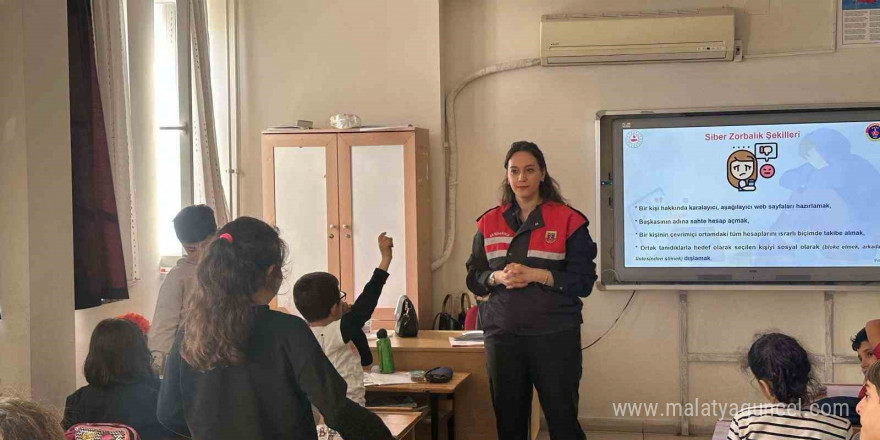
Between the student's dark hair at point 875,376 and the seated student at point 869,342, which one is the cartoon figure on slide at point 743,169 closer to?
the seated student at point 869,342

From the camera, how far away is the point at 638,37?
5.35 m

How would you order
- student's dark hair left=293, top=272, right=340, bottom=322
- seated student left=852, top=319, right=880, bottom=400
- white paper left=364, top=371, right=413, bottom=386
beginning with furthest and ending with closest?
white paper left=364, top=371, right=413, bottom=386
seated student left=852, top=319, right=880, bottom=400
student's dark hair left=293, top=272, right=340, bottom=322

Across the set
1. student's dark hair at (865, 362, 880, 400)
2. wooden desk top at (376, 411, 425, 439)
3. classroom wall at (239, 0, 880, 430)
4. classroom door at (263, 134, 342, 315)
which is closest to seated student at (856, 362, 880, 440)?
student's dark hair at (865, 362, 880, 400)

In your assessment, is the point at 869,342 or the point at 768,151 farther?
the point at 768,151

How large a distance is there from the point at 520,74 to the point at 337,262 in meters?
1.67

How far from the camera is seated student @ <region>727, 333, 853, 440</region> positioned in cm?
235

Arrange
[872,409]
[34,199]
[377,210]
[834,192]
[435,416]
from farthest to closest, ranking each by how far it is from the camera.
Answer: [377,210]
[834,192]
[435,416]
[34,199]
[872,409]

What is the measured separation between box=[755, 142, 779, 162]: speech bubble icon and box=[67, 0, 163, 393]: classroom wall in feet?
11.5

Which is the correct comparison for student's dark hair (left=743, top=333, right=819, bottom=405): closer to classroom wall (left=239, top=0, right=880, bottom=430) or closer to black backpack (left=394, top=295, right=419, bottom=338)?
black backpack (left=394, top=295, right=419, bottom=338)

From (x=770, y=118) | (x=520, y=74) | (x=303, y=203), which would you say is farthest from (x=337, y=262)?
(x=770, y=118)

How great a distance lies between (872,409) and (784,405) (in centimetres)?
50

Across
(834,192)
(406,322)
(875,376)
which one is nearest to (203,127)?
(406,322)

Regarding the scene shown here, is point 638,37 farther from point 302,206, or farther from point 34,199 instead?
point 34,199

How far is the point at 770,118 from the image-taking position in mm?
5215
